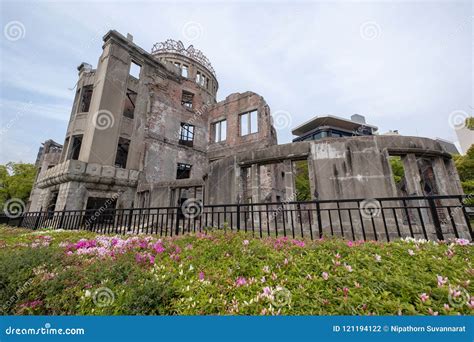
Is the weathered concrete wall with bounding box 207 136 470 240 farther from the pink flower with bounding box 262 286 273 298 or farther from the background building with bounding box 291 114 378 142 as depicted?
the background building with bounding box 291 114 378 142

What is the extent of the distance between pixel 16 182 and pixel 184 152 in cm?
2677

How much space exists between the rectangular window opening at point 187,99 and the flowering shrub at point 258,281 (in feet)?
69.5

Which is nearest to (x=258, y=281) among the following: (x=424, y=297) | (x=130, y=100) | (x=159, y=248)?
(x=424, y=297)

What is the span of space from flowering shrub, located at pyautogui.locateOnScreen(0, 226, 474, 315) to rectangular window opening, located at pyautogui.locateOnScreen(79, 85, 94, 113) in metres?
16.7

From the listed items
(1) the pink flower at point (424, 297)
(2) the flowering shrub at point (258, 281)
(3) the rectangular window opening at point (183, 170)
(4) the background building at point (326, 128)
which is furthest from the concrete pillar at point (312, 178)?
(4) the background building at point (326, 128)

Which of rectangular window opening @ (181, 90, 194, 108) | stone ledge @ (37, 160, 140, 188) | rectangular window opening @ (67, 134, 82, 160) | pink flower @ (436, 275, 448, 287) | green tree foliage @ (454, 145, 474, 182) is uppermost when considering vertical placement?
rectangular window opening @ (181, 90, 194, 108)

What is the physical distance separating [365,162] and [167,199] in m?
11.3

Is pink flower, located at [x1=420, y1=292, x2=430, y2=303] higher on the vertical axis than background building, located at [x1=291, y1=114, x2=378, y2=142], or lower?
lower

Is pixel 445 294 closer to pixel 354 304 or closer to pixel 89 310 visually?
pixel 354 304

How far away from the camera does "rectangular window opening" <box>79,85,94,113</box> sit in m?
16.4

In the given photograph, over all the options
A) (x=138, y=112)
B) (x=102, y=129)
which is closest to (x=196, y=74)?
(x=138, y=112)

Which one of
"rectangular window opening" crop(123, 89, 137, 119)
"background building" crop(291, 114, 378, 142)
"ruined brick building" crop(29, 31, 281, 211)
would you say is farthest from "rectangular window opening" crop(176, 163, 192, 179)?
"background building" crop(291, 114, 378, 142)

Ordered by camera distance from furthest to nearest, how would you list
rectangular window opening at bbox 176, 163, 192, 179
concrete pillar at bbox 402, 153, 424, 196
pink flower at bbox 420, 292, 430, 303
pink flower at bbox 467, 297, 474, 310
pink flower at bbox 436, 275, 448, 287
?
rectangular window opening at bbox 176, 163, 192, 179 < concrete pillar at bbox 402, 153, 424, 196 < pink flower at bbox 436, 275, 448, 287 < pink flower at bbox 420, 292, 430, 303 < pink flower at bbox 467, 297, 474, 310

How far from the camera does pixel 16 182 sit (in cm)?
2736
